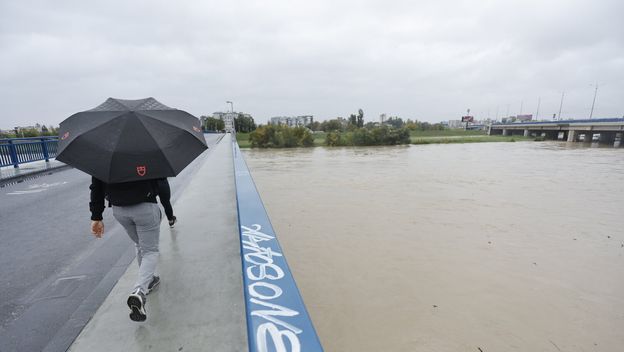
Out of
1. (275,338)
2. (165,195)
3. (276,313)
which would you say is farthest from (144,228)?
(165,195)

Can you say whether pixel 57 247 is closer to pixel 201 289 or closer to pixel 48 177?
pixel 201 289

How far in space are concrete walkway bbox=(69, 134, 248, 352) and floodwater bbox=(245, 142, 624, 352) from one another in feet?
5.55

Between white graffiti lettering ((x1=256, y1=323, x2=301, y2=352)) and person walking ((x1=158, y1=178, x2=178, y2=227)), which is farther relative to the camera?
person walking ((x1=158, y1=178, x2=178, y2=227))

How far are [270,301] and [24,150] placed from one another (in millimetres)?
15843

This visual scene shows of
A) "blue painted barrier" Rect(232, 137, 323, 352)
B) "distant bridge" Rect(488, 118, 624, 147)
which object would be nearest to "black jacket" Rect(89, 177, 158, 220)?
"blue painted barrier" Rect(232, 137, 323, 352)

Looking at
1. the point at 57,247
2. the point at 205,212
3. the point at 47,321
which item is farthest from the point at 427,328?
the point at 57,247

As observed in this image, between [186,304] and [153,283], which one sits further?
[153,283]

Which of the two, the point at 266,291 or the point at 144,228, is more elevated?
the point at 144,228

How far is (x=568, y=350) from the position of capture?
153 inches

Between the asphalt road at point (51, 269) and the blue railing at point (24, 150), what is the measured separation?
6351 mm

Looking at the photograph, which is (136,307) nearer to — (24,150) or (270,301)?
(270,301)

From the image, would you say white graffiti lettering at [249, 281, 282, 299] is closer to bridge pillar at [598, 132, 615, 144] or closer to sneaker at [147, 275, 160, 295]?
sneaker at [147, 275, 160, 295]

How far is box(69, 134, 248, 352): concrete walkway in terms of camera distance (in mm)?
2213

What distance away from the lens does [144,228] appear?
2469mm
